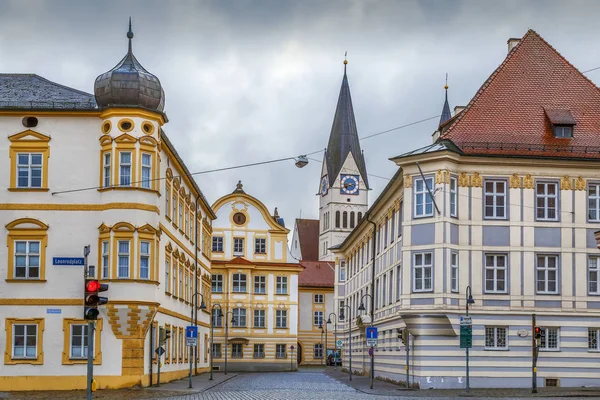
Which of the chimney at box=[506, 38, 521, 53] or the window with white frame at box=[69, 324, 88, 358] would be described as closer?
the window with white frame at box=[69, 324, 88, 358]

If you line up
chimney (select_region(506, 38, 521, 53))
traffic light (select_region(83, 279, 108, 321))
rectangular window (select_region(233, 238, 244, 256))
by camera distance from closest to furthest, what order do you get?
traffic light (select_region(83, 279, 108, 321)) < chimney (select_region(506, 38, 521, 53)) < rectangular window (select_region(233, 238, 244, 256))

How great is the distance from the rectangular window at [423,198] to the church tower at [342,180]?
98.6m

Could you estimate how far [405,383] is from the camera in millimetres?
43406

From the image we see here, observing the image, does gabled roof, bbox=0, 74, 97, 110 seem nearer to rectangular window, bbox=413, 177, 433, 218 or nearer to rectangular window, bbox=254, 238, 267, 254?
rectangular window, bbox=413, 177, 433, 218

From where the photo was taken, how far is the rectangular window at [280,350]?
281ft

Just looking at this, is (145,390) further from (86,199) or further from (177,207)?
Answer: (177,207)

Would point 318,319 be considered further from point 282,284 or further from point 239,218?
point 239,218

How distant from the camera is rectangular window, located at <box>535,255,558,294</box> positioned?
41.7 meters

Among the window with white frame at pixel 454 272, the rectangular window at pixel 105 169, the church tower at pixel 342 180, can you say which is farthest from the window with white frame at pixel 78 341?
the church tower at pixel 342 180

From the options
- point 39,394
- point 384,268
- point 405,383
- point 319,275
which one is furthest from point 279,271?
point 39,394

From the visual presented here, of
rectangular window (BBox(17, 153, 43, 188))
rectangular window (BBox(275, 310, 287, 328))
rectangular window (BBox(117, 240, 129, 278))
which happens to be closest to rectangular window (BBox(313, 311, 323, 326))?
rectangular window (BBox(275, 310, 287, 328))

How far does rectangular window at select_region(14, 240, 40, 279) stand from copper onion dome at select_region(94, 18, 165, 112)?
6.32 meters

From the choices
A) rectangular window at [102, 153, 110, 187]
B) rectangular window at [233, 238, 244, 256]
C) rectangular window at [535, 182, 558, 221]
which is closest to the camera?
rectangular window at [102, 153, 110, 187]

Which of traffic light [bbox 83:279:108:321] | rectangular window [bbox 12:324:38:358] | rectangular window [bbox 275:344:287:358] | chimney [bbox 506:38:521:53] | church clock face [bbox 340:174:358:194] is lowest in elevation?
rectangular window [bbox 275:344:287:358]
